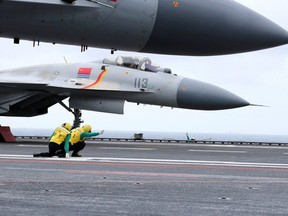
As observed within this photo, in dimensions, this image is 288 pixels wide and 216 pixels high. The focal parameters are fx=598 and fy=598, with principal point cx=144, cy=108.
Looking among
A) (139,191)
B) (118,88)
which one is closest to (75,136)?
(139,191)

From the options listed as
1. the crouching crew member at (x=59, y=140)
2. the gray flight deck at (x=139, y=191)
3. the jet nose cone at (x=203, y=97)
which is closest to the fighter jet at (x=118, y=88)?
the jet nose cone at (x=203, y=97)

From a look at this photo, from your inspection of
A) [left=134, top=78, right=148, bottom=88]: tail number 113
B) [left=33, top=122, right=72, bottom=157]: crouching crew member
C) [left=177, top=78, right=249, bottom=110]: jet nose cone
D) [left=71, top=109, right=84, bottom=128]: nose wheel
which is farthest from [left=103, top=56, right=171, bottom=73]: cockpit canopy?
[left=33, top=122, right=72, bottom=157]: crouching crew member

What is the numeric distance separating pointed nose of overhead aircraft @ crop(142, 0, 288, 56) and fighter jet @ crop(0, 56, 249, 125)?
1324 centimetres

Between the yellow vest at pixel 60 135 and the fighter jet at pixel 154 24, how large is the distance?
4.08 metres

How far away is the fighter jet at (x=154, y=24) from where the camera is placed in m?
12.2

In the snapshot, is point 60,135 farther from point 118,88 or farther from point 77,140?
point 118,88

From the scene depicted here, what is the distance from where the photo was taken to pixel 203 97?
83.7 ft

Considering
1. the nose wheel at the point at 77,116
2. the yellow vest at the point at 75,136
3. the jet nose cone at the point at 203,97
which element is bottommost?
the nose wheel at the point at 77,116

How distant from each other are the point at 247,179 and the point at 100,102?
51.8 ft

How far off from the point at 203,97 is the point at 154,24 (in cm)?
1350

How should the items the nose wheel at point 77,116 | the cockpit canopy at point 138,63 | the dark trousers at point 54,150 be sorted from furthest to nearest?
the nose wheel at point 77,116 < the cockpit canopy at point 138,63 < the dark trousers at point 54,150

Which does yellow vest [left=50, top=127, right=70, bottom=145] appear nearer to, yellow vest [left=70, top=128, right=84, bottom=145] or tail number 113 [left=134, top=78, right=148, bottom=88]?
yellow vest [left=70, top=128, right=84, bottom=145]

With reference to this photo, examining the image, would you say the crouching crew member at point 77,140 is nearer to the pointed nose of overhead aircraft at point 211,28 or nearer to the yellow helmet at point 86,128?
the yellow helmet at point 86,128

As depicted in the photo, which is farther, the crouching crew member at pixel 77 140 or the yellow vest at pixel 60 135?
the crouching crew member at pixel 77 140
